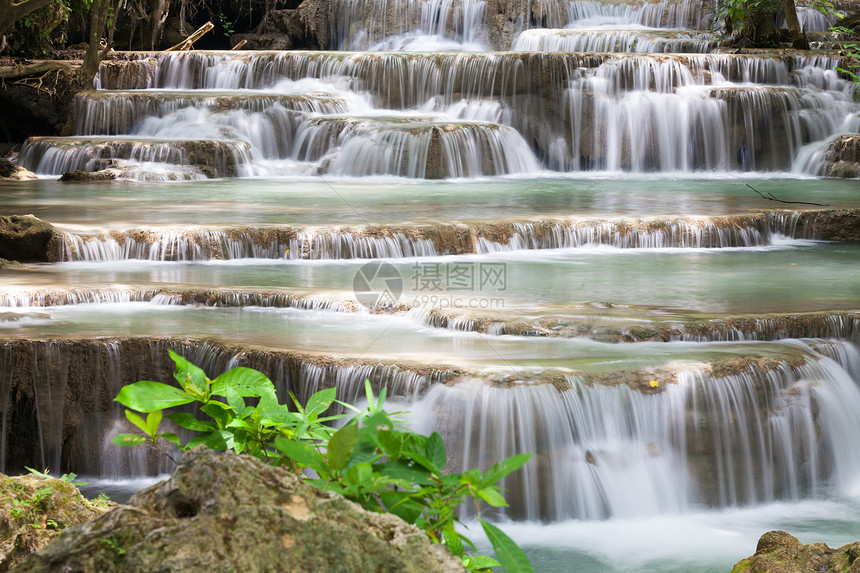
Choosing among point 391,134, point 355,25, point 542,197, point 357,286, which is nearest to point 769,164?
point 542,197

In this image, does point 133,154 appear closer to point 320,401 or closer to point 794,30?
point 320,401

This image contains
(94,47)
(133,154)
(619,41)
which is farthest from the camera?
(619,41)

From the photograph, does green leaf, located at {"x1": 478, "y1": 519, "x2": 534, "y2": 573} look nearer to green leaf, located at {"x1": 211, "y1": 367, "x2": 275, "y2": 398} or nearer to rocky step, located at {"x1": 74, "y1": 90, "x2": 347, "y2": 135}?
green leaf, located at {"x1": 211, "y1": 367, "x2": 275, "y2": 398}

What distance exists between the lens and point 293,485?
1.28 meters

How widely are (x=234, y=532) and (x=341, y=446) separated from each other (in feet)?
0.76

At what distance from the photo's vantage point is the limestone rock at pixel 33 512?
201 centimetres

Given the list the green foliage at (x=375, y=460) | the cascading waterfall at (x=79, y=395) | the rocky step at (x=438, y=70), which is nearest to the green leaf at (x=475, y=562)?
the green foliage at (x=375, y=460)

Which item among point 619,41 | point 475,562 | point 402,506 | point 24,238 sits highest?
point 619,41

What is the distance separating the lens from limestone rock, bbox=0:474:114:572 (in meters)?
2.01

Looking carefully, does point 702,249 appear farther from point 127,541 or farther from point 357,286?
point 127,541

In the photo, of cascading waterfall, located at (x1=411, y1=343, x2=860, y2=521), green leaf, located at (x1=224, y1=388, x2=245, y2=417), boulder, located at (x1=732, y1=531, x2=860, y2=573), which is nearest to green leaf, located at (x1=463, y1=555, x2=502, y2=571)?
green leaf, located at (x1=224, y1=388, x2=245, y2=417)

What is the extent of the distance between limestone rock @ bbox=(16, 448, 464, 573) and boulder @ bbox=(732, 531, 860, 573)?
1825 mm

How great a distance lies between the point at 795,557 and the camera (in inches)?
111

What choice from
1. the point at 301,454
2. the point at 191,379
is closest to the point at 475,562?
the point at 301,454
